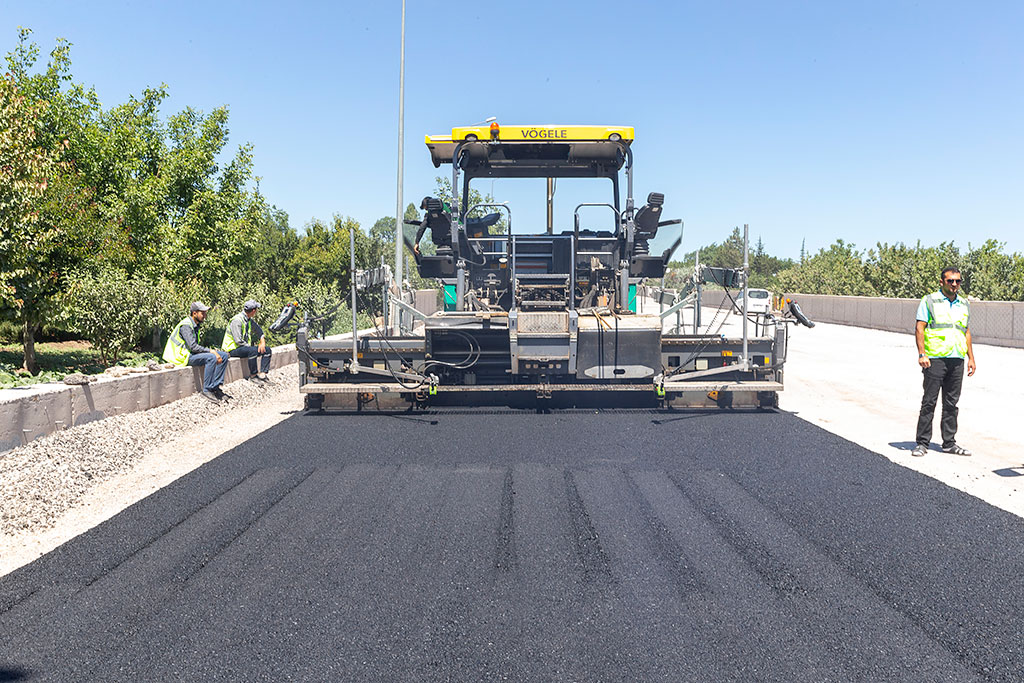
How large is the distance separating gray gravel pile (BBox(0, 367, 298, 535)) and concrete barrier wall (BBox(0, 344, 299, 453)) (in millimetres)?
83

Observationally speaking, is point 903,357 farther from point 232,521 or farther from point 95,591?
point 95,591

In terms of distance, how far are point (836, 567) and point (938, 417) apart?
19.7ft

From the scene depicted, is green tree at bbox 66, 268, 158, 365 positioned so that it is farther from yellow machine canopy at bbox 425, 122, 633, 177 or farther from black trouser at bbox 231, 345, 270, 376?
yellow machine canopy at bbox 425, 122, 633, 177

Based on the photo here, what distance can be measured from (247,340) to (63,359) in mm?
7675

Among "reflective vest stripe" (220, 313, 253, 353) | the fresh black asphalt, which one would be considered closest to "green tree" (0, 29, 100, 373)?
"reflective vest stripe" (220, 313, 253, 353)

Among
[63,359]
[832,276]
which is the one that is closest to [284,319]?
[63,359]

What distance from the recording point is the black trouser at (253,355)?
11750mm

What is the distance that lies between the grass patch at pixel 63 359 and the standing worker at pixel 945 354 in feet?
42.3

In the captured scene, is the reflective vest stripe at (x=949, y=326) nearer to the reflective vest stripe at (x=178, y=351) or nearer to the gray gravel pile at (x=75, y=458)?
the gray gravel pile at (x=75, y=458)

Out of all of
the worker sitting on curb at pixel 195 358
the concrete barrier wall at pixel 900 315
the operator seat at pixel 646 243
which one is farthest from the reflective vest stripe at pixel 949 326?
the concrete barrier wall at pixel 900 315

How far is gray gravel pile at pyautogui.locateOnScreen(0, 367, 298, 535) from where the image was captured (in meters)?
5.62

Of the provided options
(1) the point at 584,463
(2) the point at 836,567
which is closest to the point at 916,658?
(2) the point at 836,567

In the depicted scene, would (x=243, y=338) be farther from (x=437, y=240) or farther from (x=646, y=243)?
(x=646, y=243)

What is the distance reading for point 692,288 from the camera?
939 cm
